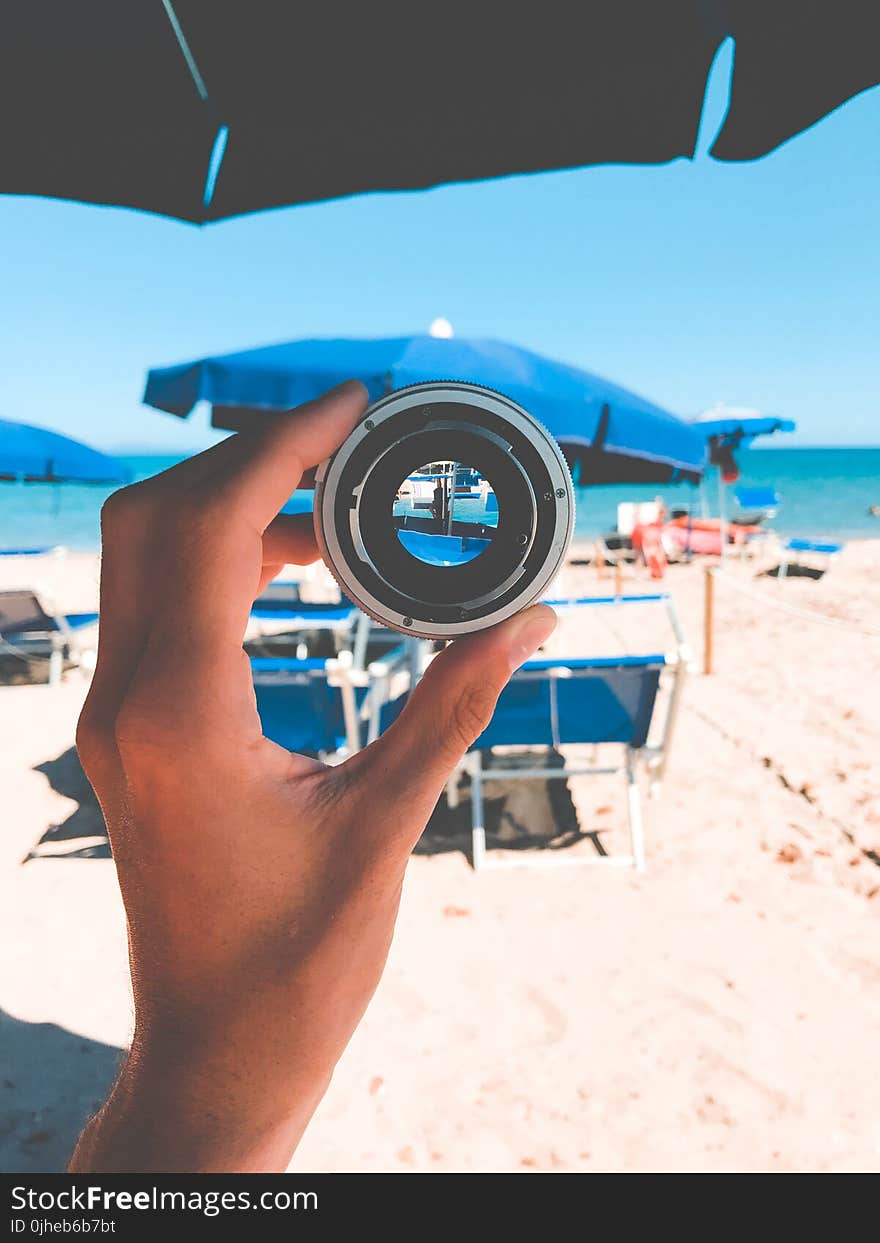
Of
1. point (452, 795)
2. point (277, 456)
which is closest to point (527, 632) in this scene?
point (277, 456)

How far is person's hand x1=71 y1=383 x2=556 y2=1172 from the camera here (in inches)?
35.1

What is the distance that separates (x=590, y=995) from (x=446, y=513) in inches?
97.0

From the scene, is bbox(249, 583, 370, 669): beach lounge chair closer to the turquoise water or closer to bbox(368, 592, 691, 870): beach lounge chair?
bbox(368, 592, 691, 870): beach lounge chair

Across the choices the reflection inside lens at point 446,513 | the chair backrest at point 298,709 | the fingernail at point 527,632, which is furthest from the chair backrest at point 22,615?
the fingernail at point 527,632

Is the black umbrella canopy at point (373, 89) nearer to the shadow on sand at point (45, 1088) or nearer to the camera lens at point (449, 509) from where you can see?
the camera lens at point (449, 509)

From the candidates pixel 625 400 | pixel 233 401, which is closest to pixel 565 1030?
pixel 625 400

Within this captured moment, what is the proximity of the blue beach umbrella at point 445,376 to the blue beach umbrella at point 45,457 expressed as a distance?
150 inches

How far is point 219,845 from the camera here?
901mm

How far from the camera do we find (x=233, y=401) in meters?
3.63

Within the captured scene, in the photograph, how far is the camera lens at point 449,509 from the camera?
3.61 ft

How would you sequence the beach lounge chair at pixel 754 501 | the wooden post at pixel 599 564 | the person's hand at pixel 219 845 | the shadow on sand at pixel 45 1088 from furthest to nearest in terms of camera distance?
the beach lounge chair at pixel 754 501 → the wooden post at pixel 599 564 → the shadow on sand at pixel 45 1088 → the person's hand at pixel 219 845
